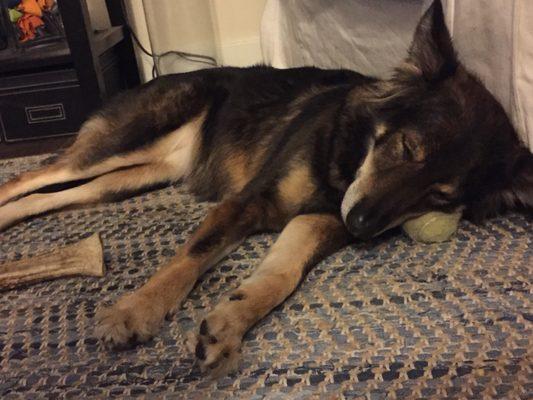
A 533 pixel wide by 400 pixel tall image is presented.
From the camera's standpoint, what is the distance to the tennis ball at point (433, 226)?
151 centimetres

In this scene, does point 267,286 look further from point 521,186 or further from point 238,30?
point 238,30

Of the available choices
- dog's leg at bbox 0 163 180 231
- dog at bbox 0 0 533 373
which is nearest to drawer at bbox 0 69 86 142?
dog at bbox 0 0 533 373

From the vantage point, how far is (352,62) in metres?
2.39

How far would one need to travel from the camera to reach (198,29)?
10.6 ft

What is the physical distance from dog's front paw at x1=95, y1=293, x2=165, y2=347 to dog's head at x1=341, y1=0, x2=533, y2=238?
1.86 ft

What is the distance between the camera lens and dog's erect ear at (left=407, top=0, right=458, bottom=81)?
1.46 metres

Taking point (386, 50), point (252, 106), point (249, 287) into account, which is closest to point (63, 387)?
point (249, 287)

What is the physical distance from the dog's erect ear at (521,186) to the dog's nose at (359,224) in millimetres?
484

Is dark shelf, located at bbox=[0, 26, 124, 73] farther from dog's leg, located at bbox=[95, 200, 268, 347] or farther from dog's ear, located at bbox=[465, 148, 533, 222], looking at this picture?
dog's ear, located at bbox=[465, 148, 533, 222]

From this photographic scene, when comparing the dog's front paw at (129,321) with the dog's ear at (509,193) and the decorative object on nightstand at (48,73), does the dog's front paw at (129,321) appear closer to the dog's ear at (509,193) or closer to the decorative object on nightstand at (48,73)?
the dog's ear at (509,193)

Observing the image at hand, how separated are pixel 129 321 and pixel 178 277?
18cm

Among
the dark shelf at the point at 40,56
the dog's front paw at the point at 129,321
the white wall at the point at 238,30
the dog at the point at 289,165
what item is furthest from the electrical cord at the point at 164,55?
the dog's front paw at the point at 129,321

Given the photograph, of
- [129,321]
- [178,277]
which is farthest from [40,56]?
[129,321]

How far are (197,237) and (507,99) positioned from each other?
38.8 inches
